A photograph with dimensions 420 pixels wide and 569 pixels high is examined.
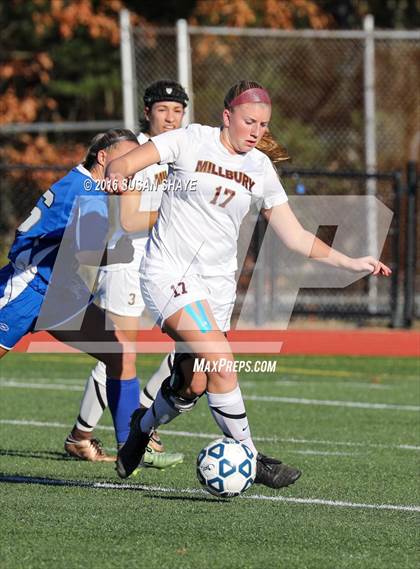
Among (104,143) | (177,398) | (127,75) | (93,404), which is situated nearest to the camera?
(177,398)

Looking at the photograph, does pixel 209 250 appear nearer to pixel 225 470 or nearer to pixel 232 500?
pixel 225 470

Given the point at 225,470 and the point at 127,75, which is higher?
the point at 127,75

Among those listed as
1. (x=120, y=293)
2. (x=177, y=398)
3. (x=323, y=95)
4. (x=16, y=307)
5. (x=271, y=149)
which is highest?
(x=323, y=95)

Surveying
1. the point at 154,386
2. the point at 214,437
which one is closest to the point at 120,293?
the point at 154,386

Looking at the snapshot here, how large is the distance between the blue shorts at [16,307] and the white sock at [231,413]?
1329 mm

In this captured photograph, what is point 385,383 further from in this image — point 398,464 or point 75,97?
point 75,97

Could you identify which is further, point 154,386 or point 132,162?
point 154,386

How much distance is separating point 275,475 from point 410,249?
10.5m

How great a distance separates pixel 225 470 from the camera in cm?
627

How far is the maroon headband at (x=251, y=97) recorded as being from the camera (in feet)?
21.6

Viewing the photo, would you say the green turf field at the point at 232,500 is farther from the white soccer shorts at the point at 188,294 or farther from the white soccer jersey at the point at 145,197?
the white soccer jersey at the point at 145,197

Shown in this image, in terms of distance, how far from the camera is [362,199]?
17.3 meters

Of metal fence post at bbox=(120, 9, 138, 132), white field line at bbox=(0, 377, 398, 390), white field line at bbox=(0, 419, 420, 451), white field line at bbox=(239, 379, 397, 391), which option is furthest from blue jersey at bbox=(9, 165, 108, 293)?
metal fence post at bbox=(120, 9, 138, 132)

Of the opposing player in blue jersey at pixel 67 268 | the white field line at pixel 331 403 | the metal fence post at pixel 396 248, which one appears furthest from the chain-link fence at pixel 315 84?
the opposing player in blue jersey at pixel 67 268
